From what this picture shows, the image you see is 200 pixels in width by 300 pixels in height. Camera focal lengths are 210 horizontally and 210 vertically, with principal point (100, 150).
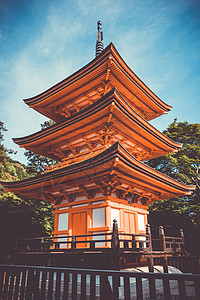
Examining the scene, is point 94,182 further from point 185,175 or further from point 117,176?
point 185,175

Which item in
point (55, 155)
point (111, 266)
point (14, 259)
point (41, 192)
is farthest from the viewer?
point (55, 155)

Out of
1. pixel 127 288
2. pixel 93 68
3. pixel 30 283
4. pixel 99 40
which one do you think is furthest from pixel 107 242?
pixel 99 40

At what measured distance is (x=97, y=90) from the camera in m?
12.9

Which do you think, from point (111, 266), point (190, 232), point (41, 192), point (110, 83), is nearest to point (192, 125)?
point (190, 232)

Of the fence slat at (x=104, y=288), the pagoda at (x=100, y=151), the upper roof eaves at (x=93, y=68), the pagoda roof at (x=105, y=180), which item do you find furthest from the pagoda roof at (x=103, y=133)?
the fence slat at (x=104, y=288)

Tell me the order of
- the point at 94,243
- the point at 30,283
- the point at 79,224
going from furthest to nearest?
1. the point at 79,224
2. the point at 94,243
3. the point at 30,283

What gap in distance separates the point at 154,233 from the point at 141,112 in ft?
45.1

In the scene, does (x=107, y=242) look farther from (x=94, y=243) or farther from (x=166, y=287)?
(x=166, y=287)

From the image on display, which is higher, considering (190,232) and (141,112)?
(141,112)

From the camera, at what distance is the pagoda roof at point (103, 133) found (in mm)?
10511

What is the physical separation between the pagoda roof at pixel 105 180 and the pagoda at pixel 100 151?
41 mm

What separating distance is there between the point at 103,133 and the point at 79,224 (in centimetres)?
508

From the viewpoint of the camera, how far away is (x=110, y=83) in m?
12.8

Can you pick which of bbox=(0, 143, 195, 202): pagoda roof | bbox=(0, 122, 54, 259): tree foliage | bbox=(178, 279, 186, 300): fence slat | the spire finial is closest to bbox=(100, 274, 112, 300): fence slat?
bbox=(178, 279, 186, 300): fence slat
